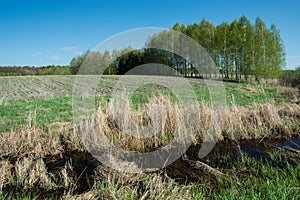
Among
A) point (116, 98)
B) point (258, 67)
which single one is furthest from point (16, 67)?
point (116, 98)

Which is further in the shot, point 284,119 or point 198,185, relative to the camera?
point 284,119

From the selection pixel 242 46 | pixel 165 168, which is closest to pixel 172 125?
pixel 165 168

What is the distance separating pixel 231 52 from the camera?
29719 mm

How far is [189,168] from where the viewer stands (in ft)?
13.5

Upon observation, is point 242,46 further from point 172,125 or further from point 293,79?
point 172,125

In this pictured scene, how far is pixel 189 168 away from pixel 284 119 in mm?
4388

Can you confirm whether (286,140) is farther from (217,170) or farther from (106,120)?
(106,120)

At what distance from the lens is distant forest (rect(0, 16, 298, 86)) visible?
25.1 m

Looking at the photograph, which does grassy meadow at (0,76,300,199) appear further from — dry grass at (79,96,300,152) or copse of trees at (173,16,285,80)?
copse of trees at (173,16,285,80)

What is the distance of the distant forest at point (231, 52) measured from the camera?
25062 mm

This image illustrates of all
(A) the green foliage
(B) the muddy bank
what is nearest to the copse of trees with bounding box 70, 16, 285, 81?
(A) the green foliage

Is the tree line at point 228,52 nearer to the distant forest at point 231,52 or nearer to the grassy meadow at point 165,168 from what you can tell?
the distant forest at point 231,52

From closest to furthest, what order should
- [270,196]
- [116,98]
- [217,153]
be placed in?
[270,196], [217,153], [116,98]

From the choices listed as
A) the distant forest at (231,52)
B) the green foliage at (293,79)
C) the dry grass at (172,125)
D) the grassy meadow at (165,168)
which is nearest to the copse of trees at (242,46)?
the distant forest at (231,52)
